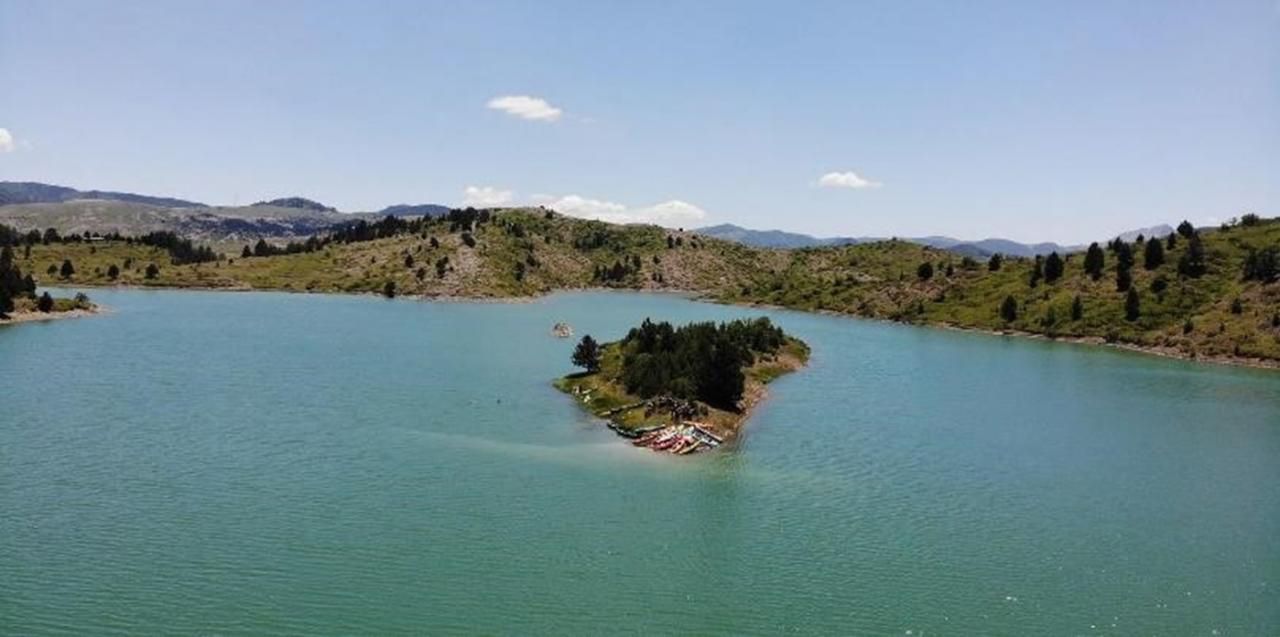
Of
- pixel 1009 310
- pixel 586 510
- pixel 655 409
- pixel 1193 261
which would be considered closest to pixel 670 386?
pixel 655 409

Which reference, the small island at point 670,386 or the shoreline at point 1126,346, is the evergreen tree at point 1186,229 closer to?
the shoreline at point 1126,346

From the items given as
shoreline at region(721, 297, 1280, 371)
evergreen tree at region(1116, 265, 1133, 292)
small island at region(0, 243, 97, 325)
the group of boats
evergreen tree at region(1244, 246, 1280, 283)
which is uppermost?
evergreen tree at region(1244, 246, 1280, 283)

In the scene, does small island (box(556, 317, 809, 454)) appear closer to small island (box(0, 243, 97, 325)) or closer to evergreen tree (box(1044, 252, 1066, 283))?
small island (box(0, 243, 97, 325))

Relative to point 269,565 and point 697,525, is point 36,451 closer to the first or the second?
point 269,565

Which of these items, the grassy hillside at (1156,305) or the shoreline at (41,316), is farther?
the grassy hillside at (1156,305)

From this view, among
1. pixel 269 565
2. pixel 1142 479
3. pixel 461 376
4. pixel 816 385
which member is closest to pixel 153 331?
pixel 461 376

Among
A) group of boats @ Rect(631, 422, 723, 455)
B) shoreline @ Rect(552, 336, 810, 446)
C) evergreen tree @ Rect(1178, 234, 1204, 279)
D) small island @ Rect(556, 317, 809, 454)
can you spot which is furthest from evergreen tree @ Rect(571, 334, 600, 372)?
evergreen tree @ Rect(1178, 234, 1204, 279)

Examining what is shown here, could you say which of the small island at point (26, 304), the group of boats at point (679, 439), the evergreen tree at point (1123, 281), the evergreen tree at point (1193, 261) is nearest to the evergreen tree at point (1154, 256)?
the evergreen tree at point (1193, 261)

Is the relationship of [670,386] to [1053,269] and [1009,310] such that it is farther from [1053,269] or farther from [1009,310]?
[1053,269]
